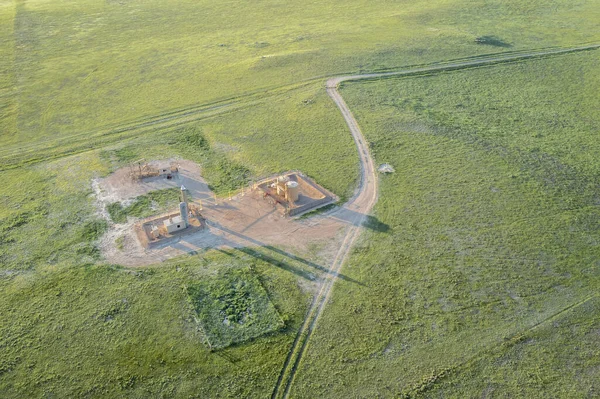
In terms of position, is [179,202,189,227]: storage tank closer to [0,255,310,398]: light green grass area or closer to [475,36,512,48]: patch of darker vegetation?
[0,255,310,398]: light green grass area

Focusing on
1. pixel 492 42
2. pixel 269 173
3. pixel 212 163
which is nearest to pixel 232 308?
pixel 269 173

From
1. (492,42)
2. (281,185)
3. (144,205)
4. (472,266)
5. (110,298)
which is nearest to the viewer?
(110,298)

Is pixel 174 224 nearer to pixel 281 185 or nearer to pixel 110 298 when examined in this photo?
pixel 110 298

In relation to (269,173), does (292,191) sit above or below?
above

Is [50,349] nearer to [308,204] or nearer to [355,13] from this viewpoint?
[308,204]

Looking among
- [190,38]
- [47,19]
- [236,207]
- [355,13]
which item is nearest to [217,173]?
[236,207]

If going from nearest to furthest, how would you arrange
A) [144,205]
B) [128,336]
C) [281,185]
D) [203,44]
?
[128,336] < [144,205] < [281,185] < [203,44]
